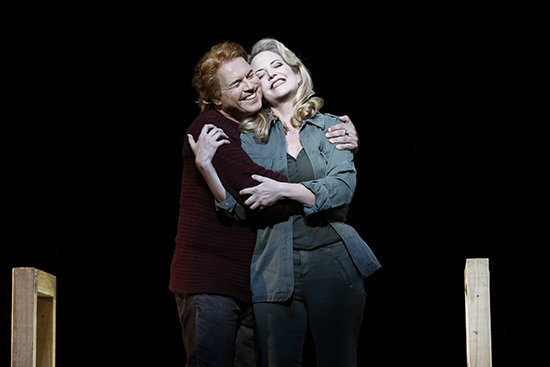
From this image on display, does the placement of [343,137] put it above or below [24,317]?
above

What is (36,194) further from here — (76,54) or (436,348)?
(436,348)

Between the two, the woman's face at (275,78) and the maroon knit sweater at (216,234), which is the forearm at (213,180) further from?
the woman's face at (275,78)

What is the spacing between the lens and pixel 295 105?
3029 mm

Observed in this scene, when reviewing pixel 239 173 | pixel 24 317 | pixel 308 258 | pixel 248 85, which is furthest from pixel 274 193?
pixel 24 317

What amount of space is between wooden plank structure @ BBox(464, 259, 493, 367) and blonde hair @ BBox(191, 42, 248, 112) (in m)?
1.17

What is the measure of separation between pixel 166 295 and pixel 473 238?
1.57 metres

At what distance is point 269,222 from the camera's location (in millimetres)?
2887

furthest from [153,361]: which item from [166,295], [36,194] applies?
[36,194]

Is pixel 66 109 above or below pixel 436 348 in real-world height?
above

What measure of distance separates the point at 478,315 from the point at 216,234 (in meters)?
0.99

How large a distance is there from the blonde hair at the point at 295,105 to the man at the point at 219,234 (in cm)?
5

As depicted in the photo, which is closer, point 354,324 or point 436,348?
point 354,324

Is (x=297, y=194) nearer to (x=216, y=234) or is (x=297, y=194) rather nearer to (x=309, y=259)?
(x=309, y=259)

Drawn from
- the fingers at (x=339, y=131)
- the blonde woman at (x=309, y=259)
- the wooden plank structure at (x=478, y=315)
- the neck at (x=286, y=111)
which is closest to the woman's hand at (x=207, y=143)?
the blonde woman at (x=309, y=259)
